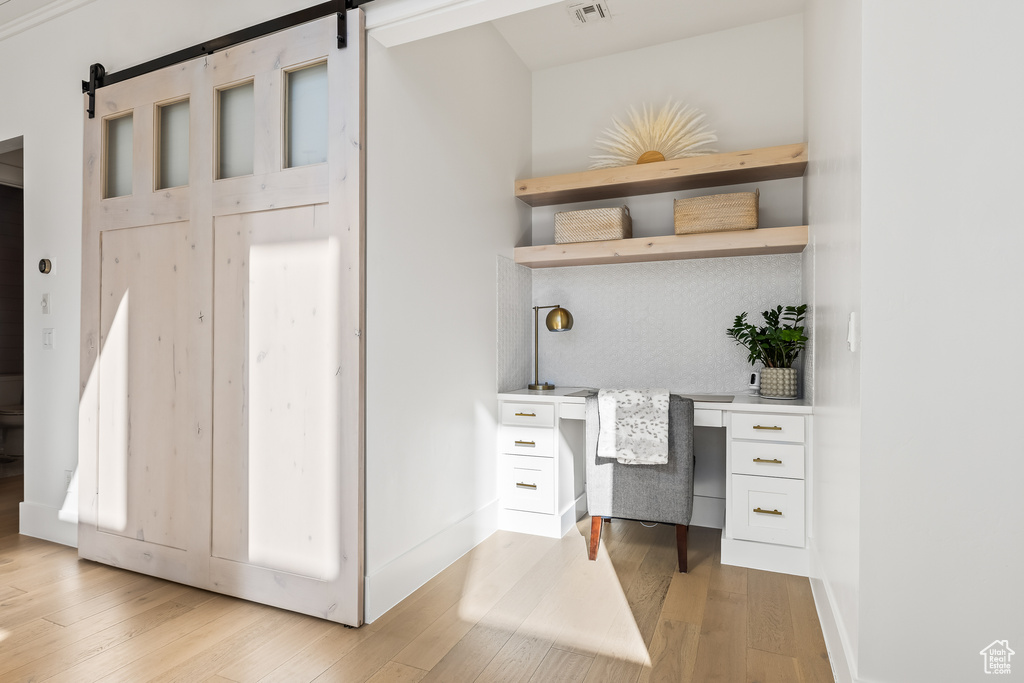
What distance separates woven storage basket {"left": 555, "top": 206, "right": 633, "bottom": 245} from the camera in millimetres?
3139

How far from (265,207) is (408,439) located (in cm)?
108

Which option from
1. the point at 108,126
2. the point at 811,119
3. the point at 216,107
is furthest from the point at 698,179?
the point at 108,126

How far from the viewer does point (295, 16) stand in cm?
213

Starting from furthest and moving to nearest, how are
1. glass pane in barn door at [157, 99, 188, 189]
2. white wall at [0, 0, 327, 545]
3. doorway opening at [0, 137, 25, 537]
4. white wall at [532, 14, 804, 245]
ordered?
1. doorway opening at [0, 137, 25, 537]
2. white wall at [532, 14, 804, 245]
3. white wall at [0, 0, 327, 545]
4. glass pane in barn door at [157, 99, 188, 189]

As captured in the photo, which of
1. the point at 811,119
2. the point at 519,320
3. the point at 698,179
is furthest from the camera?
the point at 519,320

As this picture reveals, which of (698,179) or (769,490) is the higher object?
(698,179)

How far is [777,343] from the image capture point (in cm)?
288

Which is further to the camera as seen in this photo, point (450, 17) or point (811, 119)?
point (811, 119)

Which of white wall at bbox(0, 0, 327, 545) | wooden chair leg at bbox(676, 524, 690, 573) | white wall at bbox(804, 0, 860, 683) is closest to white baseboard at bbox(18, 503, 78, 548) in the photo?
white wall at bbox(0, 0, 327, 545)

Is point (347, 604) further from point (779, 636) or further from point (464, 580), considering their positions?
point (779, 636)

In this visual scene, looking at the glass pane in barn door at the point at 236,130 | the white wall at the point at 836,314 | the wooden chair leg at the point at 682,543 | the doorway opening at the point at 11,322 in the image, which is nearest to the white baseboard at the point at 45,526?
the doorway opening at the point at 11,322

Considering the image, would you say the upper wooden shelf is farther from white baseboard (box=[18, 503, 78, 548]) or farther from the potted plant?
white baseboard (box=[18, 503, 78, 548])

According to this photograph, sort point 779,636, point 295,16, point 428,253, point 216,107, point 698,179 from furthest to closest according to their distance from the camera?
point 698,179 → point 428,253 → point 216,107 → point 295,16 → point 779,636
